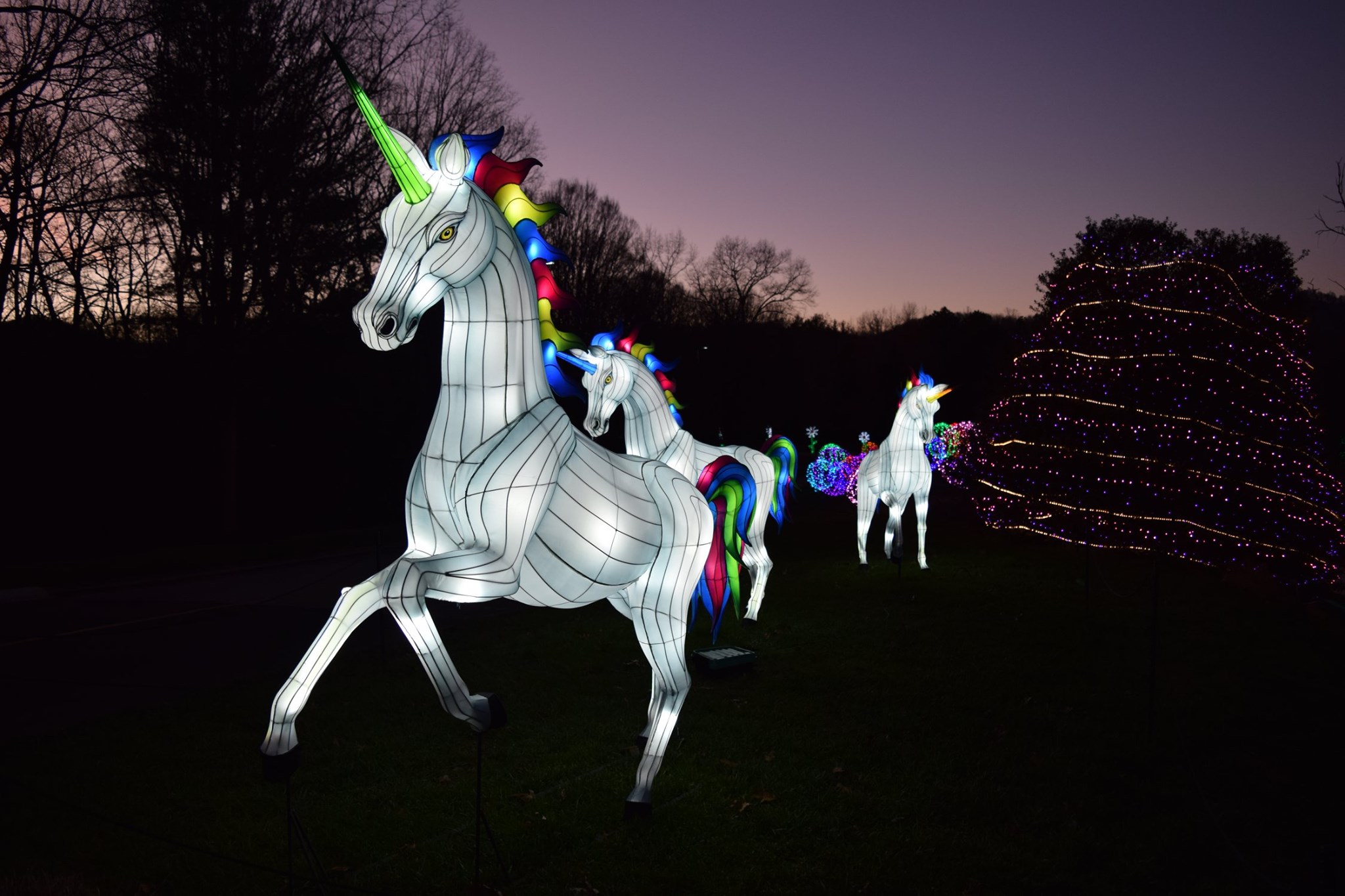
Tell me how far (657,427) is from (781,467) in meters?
2.88

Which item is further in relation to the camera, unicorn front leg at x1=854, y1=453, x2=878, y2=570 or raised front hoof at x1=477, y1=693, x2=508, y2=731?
unicorn front leg at x1=854, y1=453, x2=878, y2=570

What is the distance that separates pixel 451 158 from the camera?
310 cm

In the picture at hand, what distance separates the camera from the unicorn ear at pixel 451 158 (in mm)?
3100

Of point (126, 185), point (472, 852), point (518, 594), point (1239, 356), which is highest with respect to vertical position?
point (126, 185)

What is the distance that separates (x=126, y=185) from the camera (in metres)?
11.5

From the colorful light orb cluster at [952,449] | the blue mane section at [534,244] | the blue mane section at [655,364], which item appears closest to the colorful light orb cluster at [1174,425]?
the colorful light orb cluster at [952,449]

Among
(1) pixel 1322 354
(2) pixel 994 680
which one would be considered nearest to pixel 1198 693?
(2) pixel 994 680

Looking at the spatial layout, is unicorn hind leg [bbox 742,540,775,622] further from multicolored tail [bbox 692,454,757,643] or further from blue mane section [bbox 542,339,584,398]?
blue mane section [bbox 542,339,584,398]

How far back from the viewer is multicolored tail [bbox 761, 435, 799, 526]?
9.95 m

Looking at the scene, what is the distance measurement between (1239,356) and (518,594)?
40.5 ft

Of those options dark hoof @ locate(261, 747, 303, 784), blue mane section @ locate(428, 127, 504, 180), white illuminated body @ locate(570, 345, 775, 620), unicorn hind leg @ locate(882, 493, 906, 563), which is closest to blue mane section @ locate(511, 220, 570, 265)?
blue mane section @ locate(428, 127, 504, 180)

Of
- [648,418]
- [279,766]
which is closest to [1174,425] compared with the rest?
[648,418]

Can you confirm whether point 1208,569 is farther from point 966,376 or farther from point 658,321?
point 966,376

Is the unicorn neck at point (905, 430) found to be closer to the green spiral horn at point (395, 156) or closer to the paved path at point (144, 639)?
the paved path at point (144, 639)
